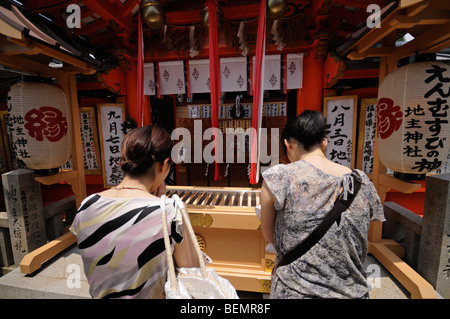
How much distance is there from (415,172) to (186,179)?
301 inches

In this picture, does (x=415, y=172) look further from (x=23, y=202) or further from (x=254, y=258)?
(x=23, y=202)

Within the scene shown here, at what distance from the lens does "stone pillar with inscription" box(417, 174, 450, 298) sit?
9.05 ft

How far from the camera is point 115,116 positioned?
236 inches

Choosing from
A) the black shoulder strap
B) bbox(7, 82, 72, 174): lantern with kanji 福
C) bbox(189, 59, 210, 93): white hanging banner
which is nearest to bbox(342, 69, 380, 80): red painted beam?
bbox(189, 59, 210, 93): white hanging banner

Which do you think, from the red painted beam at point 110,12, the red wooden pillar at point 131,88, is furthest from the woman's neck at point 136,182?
the red wooden pillar at point 131,88

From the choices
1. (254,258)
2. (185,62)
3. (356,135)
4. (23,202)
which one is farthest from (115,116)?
(356,135)

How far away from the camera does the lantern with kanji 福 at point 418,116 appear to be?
8.78ft

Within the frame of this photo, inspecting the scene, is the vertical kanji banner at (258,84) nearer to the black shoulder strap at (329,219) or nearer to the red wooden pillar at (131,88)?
the black shoulder strap at (329,219)

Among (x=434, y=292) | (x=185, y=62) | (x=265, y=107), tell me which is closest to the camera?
(x=434, y=292)

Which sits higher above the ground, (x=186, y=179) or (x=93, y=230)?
(x=93, y=230)

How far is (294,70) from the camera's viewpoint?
5.18 m

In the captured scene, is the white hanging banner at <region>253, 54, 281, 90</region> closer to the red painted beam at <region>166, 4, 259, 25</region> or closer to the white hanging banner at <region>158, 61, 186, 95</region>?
the red painted beam at <region>166, 4, 259, 25</region>

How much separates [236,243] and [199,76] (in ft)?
14.3

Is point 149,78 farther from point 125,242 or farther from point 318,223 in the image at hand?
point 318,223
